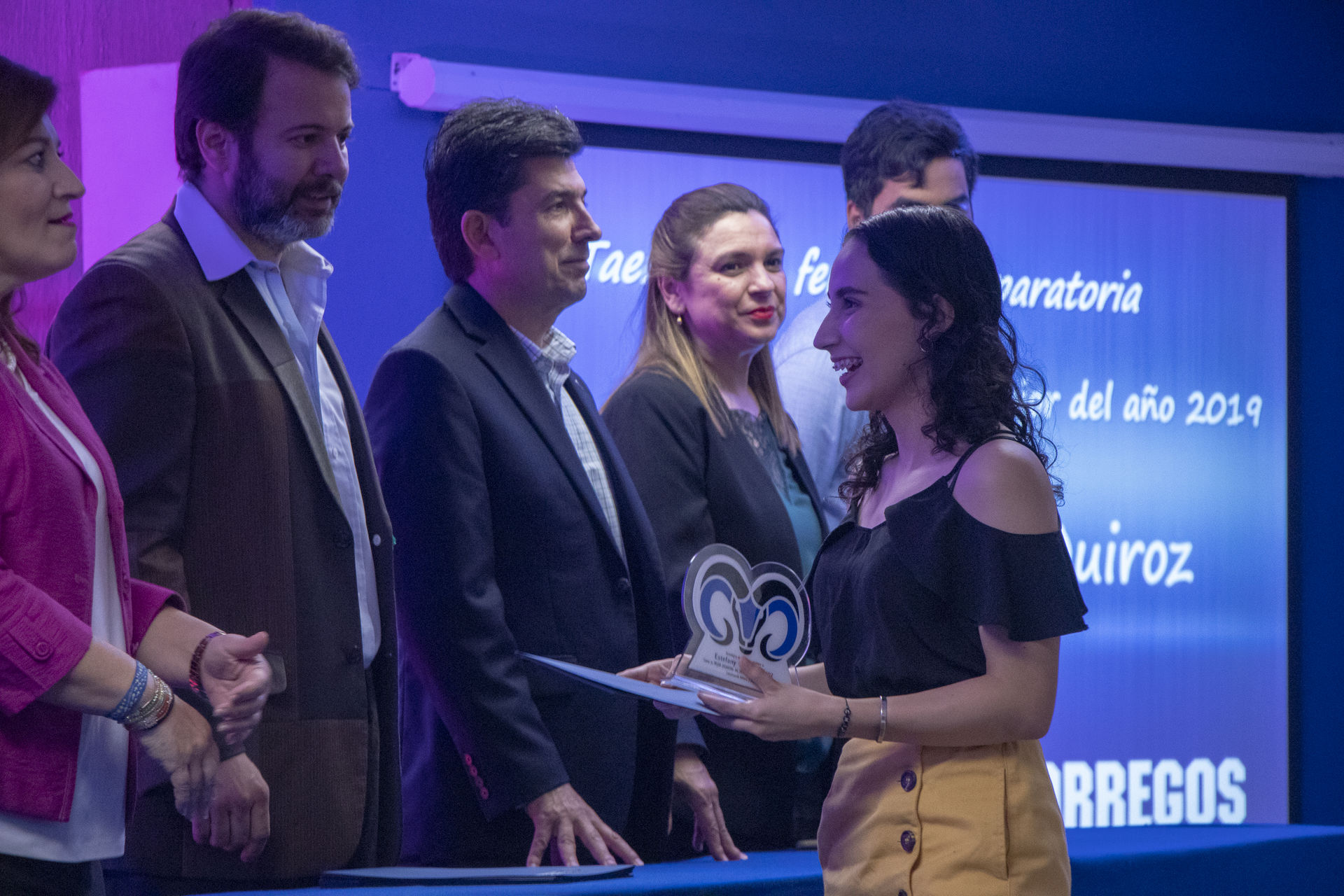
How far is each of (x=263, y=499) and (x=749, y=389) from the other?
1.27 m

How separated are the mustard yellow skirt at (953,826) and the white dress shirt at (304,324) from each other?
2.66ft

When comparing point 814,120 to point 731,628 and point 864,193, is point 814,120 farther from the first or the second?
point 731,628

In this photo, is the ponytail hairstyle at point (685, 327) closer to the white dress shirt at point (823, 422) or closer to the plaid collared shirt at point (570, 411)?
the white dress shirt at point (823, 422)

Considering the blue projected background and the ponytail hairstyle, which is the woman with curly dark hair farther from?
the blue projected background

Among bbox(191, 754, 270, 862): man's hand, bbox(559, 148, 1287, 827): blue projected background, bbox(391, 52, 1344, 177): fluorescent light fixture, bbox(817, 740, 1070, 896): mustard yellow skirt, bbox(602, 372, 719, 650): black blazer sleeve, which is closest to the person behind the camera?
bbox(817, 740, 1070, 896): mustard yellow skirt

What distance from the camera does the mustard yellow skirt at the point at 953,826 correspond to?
1516 millimetres

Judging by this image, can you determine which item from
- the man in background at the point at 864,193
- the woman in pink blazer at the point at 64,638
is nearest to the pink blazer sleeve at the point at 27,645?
the woman in pink blazer at the point at 64,638

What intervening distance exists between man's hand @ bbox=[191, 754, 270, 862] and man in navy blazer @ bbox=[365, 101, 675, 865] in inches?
15.5

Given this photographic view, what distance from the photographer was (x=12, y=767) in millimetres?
1442

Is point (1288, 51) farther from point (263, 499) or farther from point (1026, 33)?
point (263, 499)

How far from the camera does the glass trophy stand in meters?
1.59

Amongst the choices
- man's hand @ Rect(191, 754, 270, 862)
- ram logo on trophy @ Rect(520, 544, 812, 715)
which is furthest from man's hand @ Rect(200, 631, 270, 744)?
ram logo on trophy @ Rect(520, 544, 812, 715)

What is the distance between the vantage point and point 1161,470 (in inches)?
179

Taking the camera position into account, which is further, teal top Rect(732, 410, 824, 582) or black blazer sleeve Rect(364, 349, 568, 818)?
teal top Rect(732, 410, 824, 582)
